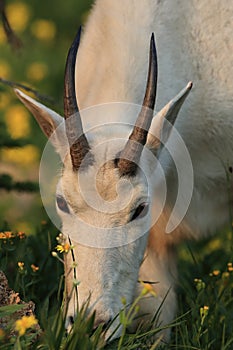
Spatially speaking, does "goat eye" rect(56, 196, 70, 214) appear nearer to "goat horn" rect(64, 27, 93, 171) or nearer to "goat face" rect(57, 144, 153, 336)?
"goat face" rect(57, 144, 153, 336)

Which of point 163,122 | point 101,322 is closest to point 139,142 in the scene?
point 163,122

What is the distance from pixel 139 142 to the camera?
4512mm

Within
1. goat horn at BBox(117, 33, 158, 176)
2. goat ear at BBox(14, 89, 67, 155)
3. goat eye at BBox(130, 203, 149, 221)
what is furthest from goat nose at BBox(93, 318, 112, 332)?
goat ear at BBox(14, 89, 67, 155)

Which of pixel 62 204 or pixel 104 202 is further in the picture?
A: pixel 62 204

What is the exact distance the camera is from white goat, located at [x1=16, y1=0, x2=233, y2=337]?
4465mm

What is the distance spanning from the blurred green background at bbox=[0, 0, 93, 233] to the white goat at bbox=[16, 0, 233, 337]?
122cm

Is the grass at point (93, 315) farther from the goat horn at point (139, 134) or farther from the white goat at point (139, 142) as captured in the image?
the goat horn at point (139, 134)

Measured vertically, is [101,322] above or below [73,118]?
below

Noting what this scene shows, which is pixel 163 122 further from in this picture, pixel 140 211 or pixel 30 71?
pixel 30 71

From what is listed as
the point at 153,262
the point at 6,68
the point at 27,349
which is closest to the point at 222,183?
the point at 153,262

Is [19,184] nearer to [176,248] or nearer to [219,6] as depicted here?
[176,248]

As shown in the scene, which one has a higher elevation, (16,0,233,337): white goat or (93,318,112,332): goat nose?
(16,0,233,337): white goat

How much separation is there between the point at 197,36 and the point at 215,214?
1.12m

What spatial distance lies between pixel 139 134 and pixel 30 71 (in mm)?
4429
